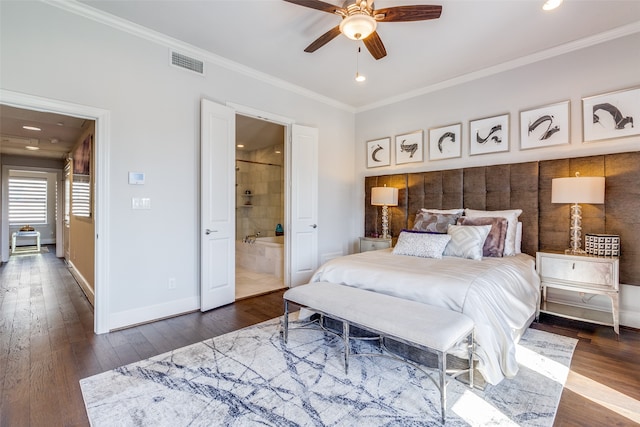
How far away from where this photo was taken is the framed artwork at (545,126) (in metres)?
3.18

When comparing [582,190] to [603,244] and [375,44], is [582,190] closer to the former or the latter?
[603,244]

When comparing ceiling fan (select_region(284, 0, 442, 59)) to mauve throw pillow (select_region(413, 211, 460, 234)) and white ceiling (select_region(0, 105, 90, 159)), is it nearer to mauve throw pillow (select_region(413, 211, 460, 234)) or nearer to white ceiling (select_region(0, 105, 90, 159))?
mauve throw pillow (select_region(413, 211, 460, 234))

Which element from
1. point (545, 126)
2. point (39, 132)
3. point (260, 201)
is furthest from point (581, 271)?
point (39, 132)

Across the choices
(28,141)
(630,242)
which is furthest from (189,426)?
(28,141)

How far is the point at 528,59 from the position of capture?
3.40 metres

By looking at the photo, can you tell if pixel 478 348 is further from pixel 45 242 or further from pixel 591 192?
pixel 45 242

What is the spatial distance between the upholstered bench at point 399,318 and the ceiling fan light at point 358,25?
199 centimetres

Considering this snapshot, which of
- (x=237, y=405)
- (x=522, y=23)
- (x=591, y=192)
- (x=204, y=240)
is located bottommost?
(x=237, y=405)

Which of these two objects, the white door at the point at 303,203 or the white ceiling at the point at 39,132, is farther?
the white door at the point at 303,203

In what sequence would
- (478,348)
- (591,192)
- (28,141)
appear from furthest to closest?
(28,141)
(591,192)
(478,348)

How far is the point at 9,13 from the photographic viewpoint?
230 cm

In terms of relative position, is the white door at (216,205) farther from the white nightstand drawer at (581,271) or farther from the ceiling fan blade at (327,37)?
the white nightstand drawer at (581,271)

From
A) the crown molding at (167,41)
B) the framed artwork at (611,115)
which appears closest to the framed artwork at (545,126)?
the framed artwork at (611,115)

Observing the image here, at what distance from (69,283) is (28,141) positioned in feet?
10.0
